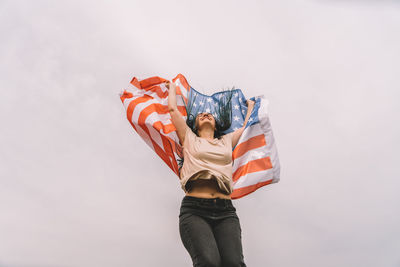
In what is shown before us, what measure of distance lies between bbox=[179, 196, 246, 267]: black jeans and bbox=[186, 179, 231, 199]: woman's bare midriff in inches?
3.3

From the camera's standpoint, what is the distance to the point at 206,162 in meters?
4.67

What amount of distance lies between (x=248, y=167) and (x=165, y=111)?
7.06 feet

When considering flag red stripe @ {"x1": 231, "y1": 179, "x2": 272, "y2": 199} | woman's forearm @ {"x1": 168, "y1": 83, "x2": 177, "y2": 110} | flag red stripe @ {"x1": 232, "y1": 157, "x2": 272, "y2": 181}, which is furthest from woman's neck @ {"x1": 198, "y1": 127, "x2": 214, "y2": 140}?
flag red stripe @ {"x1": 231, "y1": 179, "x2": 272, "y2": 199}

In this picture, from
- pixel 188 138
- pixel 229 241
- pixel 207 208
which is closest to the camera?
pixel 229 241

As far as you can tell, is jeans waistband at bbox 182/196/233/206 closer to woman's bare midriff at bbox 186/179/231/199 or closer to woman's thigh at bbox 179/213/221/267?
woman's bare midriff at bbox 186/179/231/199

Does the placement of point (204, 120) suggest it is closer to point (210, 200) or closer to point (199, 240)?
point (210, 200)

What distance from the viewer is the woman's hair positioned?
604 cm

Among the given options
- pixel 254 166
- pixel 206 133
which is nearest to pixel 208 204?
pixel 206 133

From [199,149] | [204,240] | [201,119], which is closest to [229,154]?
[199,149]

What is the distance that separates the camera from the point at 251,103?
6.62 metres

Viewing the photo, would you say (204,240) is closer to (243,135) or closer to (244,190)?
(244,190)

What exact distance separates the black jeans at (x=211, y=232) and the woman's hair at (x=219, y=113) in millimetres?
1484

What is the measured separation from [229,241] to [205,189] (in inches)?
32.0

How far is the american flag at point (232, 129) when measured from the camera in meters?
5.78
